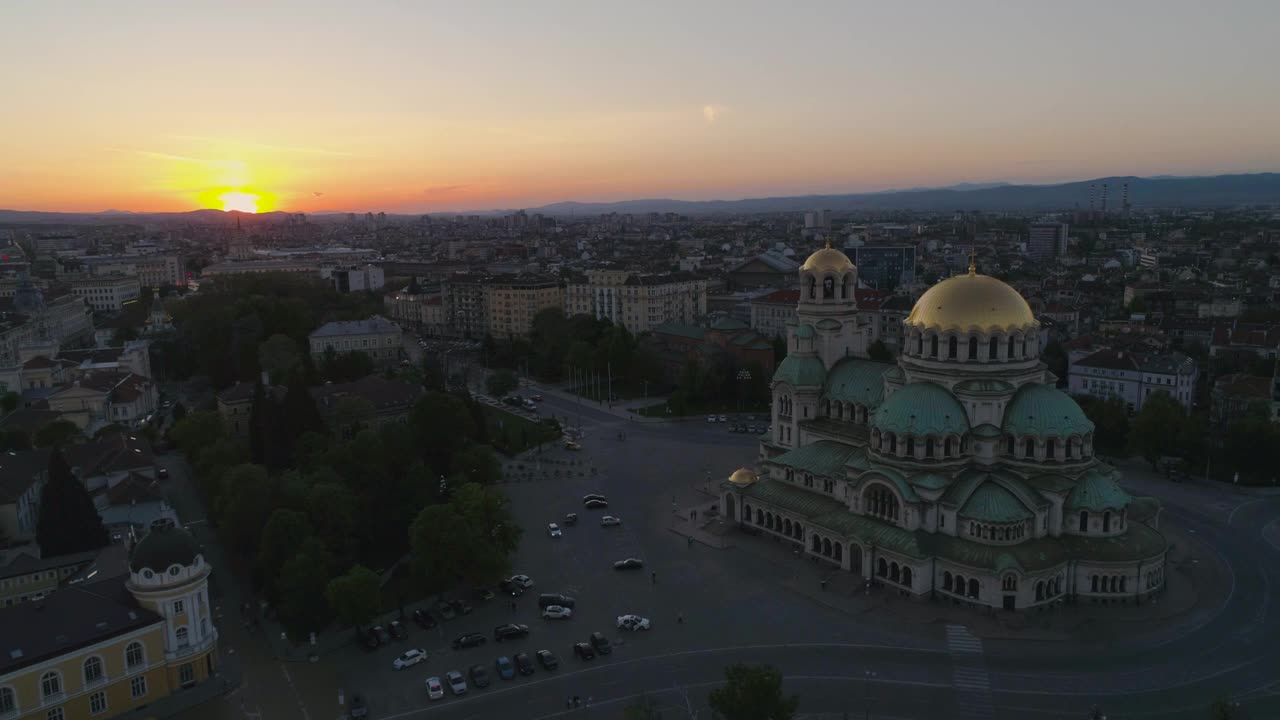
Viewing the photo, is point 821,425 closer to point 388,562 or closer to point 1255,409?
point 388,562

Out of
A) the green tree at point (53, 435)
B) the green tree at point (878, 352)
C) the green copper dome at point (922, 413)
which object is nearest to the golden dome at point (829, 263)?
the green copper dome at point (922, 413)

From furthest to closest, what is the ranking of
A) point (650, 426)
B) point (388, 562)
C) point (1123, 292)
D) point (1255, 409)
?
point (1123, 292) → point (650, 426) → point (1255, 409) → point (388, 562)

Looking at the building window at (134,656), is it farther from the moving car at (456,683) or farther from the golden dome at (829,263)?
Answer: the golden dome at (829,263)

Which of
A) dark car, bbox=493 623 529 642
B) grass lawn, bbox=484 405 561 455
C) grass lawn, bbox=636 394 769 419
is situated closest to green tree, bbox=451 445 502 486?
grass lawn, bbox=484 405 561 455

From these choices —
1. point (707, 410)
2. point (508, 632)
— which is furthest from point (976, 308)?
point (707, 410)

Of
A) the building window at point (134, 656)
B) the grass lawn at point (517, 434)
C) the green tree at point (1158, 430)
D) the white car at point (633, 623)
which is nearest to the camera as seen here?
the building window at point (134, 656)

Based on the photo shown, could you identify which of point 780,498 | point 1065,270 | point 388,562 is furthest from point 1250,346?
point 1065,270

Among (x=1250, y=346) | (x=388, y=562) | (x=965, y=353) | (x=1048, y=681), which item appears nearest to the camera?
(x=1048, y=681)
